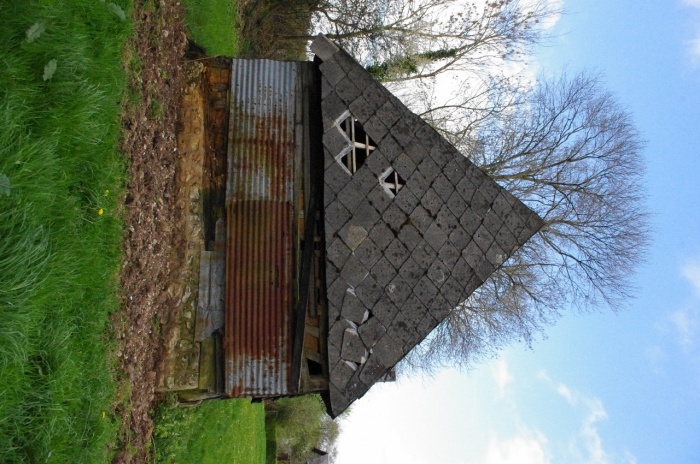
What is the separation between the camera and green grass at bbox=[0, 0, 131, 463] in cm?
360

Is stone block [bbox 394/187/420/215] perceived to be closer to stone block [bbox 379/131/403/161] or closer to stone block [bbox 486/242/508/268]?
stone block [bbox 379/131/403/161]

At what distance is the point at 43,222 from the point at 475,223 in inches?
220

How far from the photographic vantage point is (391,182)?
7.33 meters

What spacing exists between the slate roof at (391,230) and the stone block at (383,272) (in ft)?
0.05

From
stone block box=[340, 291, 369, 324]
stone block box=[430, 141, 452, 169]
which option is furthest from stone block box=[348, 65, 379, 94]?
stone block box=[340, 291, 369, 324]

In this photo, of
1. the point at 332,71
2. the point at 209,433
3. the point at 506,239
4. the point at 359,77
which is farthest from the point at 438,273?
the point at 209,433

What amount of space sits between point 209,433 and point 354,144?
8370 mm

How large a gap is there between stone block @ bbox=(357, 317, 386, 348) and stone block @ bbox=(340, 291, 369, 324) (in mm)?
98

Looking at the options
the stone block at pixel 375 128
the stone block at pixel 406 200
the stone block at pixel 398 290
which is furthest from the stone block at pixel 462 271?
the stone block at pixel 375 128

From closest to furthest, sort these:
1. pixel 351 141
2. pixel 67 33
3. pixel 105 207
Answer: pixel 67 33, pixel 105 207, pixel 351 141

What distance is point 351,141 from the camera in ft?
23.4

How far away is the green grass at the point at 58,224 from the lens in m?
3.60

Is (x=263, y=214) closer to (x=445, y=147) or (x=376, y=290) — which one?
(x=376, y=290)

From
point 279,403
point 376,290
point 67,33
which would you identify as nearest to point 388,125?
point 376,290
